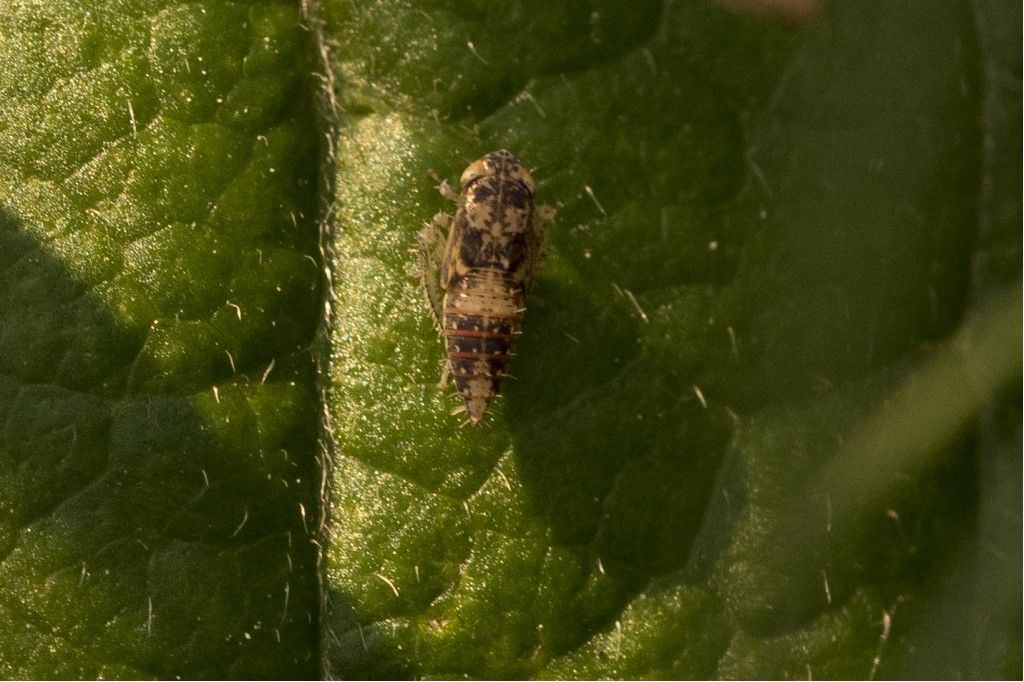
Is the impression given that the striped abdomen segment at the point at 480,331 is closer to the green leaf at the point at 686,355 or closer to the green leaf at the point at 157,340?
the green leaf at the point at 686,355

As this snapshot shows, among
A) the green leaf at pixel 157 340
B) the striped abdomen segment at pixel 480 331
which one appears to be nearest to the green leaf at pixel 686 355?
the striped abdomen segment at pixel 480 331

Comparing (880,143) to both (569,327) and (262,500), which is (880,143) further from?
(262,500)

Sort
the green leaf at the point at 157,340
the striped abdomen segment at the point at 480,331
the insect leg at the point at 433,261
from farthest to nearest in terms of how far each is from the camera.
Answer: the insect leg at the point at 433,261, the striped abdomen segment at the point at 480,331, the green leaf at the point at 157,340

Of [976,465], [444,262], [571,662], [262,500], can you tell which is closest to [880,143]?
[976,465]

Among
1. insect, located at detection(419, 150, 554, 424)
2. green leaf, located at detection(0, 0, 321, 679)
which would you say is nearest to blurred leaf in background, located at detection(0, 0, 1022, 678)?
green leaf, located at detection(0, 0, 321, 679)

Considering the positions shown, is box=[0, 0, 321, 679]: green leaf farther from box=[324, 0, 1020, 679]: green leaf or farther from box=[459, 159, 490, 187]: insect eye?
box=[459, 159, 490, 187]: insect eye

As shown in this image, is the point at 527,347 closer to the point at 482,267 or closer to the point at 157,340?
the point at 482,267
